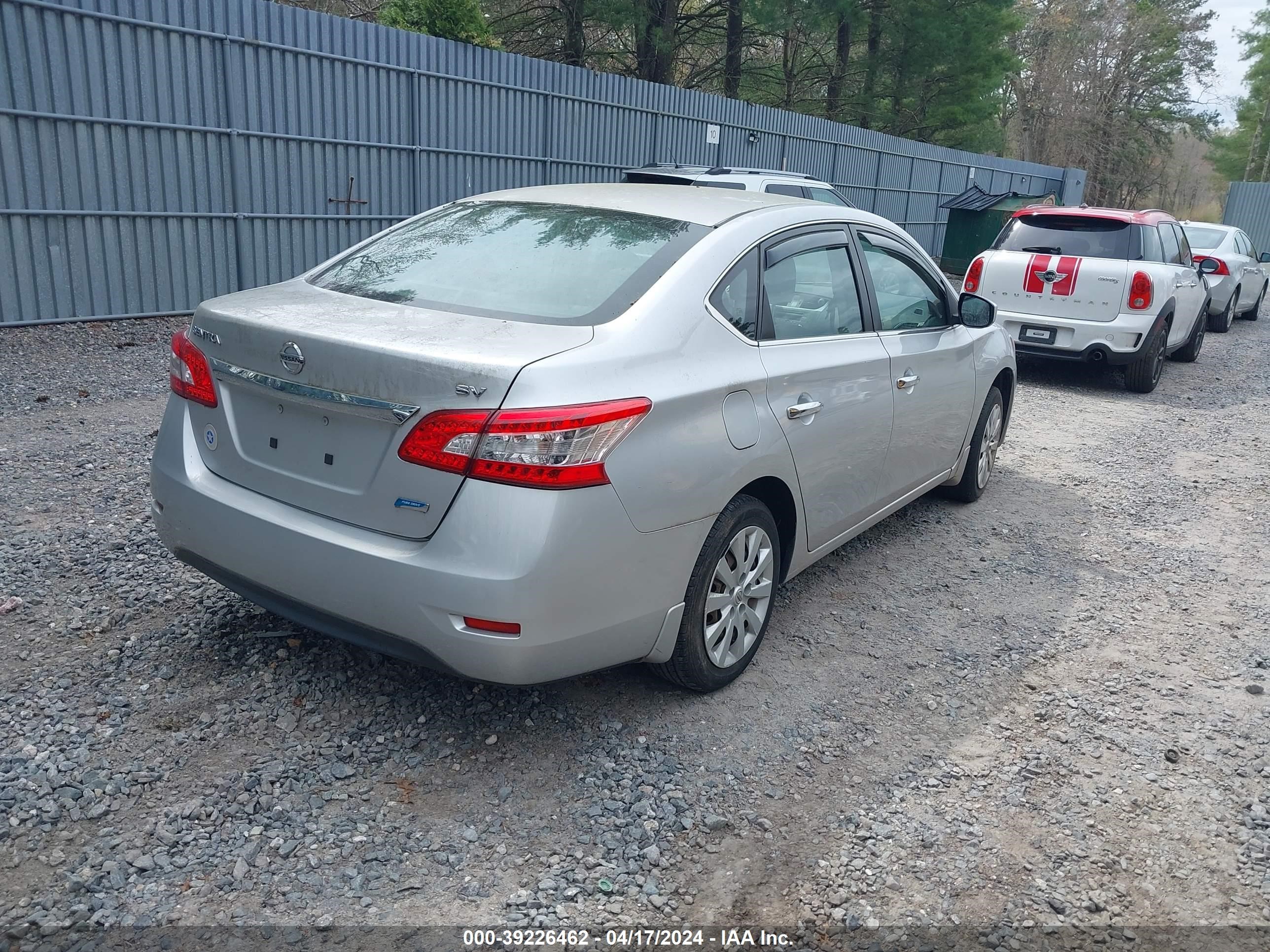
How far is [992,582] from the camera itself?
4.91 meters

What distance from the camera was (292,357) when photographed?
2939 millimetres

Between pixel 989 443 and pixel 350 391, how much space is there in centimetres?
437

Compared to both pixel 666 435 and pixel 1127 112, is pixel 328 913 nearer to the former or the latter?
pixel 666 435

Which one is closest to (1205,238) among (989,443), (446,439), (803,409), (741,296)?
(989,443)

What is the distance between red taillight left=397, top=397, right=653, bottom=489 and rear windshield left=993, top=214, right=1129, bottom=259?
8181mm

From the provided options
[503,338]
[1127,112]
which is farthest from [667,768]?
[1127,112]

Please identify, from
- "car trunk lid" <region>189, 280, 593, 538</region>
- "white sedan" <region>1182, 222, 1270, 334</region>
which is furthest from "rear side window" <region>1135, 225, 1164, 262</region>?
"car trunk lid" <region>189, 280, 593, 538</region>

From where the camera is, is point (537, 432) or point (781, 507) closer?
point (537, 432)

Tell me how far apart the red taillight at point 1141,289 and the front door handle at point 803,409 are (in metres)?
6.96

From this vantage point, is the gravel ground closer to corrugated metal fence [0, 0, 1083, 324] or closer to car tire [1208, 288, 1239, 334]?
corrugated metal fence [0, 0, 1083, 324]

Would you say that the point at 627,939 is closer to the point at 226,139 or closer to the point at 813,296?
the point at 813,296

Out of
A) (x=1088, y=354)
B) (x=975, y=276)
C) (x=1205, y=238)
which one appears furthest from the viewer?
(x=1205, y=238)

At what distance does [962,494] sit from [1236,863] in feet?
10.7

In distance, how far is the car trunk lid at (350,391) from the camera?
275cm
